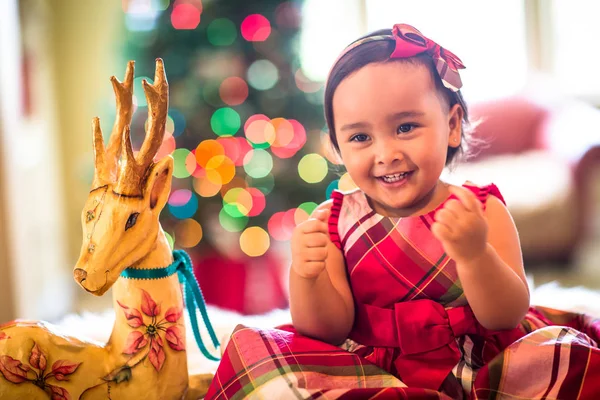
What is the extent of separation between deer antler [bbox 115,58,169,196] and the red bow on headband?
12.6 inches

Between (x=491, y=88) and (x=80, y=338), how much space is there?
3574mm

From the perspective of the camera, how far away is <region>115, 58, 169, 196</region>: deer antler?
86cm

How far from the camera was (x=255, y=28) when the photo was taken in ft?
8.29

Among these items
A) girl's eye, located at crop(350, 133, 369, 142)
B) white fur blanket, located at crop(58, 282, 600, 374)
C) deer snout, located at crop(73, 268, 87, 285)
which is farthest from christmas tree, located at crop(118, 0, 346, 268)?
deer snout, located at crop(73, 268, 87, 285)

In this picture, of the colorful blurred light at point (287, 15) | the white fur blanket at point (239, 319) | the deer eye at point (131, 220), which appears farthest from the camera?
the colorful blurred light at point (287, 15)

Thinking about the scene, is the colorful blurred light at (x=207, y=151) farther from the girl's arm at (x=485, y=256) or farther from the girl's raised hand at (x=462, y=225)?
the girl's raised hand at (x=462, y=225)

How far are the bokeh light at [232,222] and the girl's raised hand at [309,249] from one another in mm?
1706

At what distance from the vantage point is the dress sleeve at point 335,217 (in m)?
0.99

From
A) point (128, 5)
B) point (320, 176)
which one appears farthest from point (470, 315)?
point (128, 5)

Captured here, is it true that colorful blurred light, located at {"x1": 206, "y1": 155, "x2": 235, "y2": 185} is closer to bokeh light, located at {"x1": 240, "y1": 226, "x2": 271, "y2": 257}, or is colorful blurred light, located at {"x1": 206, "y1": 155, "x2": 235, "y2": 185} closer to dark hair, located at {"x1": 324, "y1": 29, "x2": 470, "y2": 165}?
bokeh light, located at {"x1": 240, "y1": 226, "x2": 271, "y2": 257}

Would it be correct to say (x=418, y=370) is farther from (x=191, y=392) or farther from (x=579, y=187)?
(x=579, y=187)

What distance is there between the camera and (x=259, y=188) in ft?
8.40

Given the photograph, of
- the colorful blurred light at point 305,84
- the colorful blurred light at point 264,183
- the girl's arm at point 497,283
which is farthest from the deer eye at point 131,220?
the colorful blurred light at point 305,84

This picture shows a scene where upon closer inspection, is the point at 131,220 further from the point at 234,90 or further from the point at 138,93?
the point at 138,93
